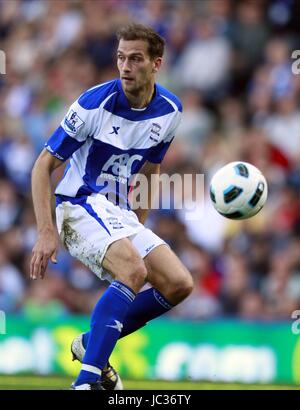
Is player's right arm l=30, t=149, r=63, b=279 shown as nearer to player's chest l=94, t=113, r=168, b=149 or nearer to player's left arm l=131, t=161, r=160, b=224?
player's chest l=94, t=113, r=168, b=149

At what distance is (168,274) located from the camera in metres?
7.00

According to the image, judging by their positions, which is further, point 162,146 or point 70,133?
point 162,146

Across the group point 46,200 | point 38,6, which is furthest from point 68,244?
point 38,6

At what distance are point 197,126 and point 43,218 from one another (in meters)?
6.79

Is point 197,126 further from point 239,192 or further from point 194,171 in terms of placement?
point 239,192

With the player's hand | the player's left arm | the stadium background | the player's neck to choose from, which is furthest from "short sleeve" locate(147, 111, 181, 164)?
the stadium background

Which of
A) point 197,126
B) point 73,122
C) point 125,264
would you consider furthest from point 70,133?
point 197,126

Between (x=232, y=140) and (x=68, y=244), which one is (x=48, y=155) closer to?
(x=68, y=244)

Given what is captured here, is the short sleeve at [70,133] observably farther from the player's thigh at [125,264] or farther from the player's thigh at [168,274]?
the player's thigh at [168,274]

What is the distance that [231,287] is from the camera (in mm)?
11469

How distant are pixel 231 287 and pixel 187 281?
14.9 feet

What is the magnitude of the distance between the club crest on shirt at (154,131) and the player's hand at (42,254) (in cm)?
117

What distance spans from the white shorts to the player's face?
788 millimetres

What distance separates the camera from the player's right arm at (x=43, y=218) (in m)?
6.40
